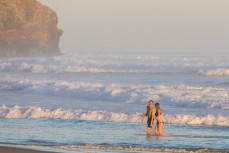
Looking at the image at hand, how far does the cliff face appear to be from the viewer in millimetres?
116250

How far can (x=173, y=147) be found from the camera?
59.5 ft

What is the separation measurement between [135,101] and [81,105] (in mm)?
2864

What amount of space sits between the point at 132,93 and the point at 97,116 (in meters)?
8.22

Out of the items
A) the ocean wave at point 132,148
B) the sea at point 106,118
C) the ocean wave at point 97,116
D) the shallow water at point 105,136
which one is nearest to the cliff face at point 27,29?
the sea at point 106,118

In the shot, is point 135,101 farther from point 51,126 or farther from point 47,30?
point 47,30

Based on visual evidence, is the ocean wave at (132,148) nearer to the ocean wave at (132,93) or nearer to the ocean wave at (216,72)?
the ocean wave at (132,93)

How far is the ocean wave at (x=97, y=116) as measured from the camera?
78.2ft

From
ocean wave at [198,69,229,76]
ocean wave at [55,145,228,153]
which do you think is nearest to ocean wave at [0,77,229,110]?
ocean wave at [55,145,228,153]

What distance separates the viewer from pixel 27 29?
12400cm

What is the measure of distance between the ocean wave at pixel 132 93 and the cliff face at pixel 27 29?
71.7 metres

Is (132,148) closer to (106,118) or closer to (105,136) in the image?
(105,136)

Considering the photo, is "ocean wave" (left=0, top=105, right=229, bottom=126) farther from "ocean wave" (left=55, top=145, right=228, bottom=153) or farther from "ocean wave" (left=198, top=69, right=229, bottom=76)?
"ocean wave" (left=198, top=69, right=229, bottom=76)

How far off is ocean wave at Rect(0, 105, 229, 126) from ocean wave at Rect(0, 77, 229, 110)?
13.0 feet

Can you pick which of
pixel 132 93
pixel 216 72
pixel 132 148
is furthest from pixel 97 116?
pixel 216 72
